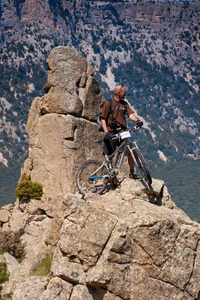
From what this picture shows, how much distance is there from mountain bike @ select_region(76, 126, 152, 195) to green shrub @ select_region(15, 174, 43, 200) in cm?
373

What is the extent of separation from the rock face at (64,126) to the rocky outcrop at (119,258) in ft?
17.1

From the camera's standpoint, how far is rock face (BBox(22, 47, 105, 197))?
16.2 meters

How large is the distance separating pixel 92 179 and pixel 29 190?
4703mm

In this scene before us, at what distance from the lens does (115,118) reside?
41.0ft

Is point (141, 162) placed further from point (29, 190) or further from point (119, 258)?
point (29, 190)

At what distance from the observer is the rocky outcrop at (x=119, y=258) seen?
977 centimetres

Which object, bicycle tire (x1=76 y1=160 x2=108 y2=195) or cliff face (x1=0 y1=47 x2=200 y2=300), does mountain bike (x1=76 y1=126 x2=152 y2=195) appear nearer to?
bicycle tire (x1=76 y1=160 x2=108 y2=195)

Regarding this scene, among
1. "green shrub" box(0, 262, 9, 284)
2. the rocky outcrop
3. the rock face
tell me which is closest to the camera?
the rocky outcrop

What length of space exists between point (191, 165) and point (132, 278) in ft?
550

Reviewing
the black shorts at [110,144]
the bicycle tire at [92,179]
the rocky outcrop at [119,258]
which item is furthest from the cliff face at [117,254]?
the black shorts at [110,144]

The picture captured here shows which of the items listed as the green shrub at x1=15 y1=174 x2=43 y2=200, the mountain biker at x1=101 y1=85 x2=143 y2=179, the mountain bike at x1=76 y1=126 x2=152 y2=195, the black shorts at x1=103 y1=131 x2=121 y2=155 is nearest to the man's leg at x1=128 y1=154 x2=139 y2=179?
the mountain biker at x1=101 y1=85 x2=143 y2=179

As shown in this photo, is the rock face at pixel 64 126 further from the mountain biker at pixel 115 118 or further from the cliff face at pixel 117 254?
the mountain biker at pixel 115 118

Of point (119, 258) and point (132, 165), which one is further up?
point (132, 165)

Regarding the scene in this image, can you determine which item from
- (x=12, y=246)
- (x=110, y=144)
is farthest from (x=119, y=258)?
(x=12, y=246)
